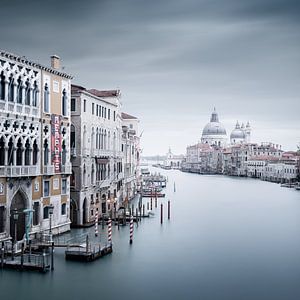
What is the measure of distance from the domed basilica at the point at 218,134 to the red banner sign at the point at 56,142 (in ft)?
454

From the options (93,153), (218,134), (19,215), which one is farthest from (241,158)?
(19,215)

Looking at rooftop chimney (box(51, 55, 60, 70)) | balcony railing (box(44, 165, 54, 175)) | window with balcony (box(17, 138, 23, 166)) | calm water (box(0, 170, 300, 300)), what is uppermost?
rooftop chimney (box(51, 55, 60, 70))

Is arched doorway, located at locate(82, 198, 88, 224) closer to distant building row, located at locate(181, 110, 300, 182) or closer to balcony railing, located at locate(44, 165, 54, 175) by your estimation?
balcony railing, located at locate(44, 165, 54, 175)

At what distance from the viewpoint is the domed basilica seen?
523 feet

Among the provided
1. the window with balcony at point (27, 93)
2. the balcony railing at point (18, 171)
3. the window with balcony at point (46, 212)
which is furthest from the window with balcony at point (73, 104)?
the window with balcony at point (46, 212)

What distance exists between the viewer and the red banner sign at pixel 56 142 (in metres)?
19.8

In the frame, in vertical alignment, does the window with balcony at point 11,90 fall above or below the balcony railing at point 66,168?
above

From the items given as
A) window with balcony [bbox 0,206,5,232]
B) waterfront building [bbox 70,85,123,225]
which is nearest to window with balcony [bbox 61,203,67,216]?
waterfront building [bbox 70,85,123,225]

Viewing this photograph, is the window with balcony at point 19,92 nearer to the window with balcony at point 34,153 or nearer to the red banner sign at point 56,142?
the window with balcony at point 34,153

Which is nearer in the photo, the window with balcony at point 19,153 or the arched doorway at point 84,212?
the window with balcony at point 19,153

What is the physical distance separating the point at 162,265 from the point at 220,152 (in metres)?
110

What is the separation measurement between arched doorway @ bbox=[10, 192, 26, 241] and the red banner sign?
2385 mm

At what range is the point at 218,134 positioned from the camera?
525 feet

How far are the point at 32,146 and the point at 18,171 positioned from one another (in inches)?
55.7
